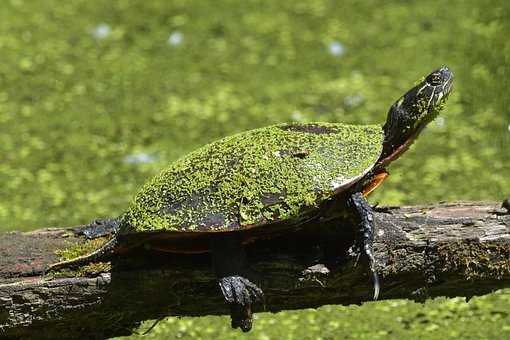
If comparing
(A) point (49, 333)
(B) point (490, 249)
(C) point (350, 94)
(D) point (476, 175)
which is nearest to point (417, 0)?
(C) point (350, 94)

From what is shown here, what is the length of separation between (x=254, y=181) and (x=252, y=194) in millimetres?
36

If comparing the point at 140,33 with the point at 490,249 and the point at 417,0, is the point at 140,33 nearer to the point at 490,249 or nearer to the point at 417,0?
the point at 417,0

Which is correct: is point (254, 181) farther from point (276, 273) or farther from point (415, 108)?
point (415, 108)

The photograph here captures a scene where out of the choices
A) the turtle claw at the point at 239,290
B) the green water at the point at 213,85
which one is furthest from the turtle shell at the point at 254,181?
the green water at the point at 213,85

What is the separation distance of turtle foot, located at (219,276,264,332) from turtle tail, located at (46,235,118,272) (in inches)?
10.7

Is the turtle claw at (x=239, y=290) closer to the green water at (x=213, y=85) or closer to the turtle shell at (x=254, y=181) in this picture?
the turtle shell at (x=254, y=181)

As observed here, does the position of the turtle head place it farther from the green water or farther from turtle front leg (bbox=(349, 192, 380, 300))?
the green water

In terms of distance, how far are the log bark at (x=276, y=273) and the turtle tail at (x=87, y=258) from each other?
1.1 inches

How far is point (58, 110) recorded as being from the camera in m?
4.02

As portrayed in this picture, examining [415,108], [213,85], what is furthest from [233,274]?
[213,85]

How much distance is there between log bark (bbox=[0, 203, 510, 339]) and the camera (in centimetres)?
201

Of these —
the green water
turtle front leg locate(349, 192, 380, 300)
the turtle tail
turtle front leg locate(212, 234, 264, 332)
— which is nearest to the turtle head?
turtle front leg locate(349, 192, 380, 300)

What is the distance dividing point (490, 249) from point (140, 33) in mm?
2821

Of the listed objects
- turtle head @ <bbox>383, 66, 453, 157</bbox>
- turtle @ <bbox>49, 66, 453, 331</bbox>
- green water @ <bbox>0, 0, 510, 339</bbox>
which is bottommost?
A: turtle @ <bbox>49, 66, 453, 331</bbox>
